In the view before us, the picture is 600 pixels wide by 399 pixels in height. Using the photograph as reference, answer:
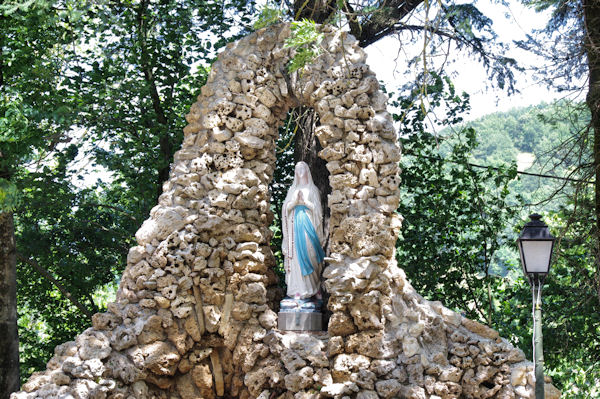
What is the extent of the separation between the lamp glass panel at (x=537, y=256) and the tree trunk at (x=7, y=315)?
6.95m

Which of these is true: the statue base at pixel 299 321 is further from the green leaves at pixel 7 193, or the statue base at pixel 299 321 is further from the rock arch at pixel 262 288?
the green leaves at pixel 7 193

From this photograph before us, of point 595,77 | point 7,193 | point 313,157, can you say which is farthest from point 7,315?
point 595,77

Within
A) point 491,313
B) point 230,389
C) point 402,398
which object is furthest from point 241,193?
point 491,313

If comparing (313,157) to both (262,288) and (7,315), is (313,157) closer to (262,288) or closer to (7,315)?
(262,288)

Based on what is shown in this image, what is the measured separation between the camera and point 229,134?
26.9 feet

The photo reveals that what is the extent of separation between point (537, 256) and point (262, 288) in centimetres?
328

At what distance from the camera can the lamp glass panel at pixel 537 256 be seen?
5.61 meters

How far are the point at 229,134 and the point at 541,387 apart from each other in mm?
4426

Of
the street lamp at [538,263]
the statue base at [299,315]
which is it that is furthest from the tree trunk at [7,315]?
the street lamp at [538,263]

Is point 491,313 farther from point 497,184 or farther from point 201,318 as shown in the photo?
point 201,318

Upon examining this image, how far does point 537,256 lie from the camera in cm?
562

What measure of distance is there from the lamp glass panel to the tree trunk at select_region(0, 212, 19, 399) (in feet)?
22.8

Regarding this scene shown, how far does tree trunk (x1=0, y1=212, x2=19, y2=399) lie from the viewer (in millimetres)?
9328

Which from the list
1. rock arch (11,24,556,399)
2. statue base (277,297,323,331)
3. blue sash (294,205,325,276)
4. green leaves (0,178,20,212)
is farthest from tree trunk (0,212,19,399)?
blue sash (294,205,325,276)
